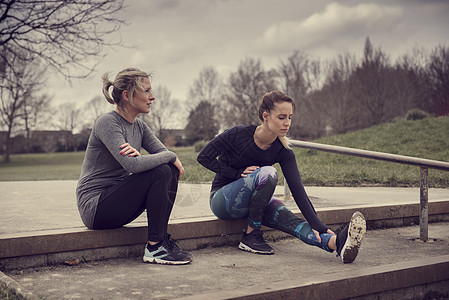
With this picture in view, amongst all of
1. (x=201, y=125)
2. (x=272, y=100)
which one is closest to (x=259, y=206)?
(x=272, y=100)

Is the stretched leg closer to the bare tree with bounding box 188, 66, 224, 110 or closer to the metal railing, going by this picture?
the metal railing

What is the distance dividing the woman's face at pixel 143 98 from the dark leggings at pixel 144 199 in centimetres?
49

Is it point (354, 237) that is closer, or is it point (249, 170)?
point (354, 237)

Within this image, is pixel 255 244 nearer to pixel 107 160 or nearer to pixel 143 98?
pixel 107 160

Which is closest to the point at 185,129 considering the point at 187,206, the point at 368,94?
the point at 368,94

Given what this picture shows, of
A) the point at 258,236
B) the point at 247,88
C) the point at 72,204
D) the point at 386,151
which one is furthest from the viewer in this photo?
the point at 247,88

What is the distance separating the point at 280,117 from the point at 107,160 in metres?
1.35

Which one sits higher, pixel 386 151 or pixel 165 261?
pixel 386 151

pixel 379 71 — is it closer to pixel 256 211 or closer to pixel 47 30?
pixel 47 30

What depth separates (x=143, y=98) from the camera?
3574 millimetres

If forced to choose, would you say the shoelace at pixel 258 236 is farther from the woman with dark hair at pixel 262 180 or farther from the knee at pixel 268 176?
the knee at pixel 268 176

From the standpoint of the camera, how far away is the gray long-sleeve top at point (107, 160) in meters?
→ 3.38

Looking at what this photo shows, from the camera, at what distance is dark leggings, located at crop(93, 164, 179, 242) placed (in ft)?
11.0

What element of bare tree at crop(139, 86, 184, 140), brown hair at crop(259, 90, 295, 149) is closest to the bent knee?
brown hair at crop(259, 90, 295, 149)
